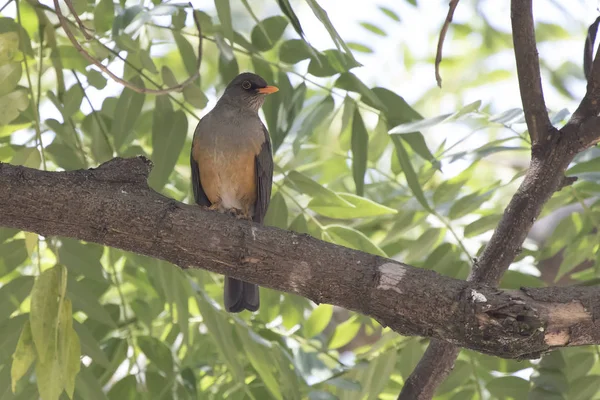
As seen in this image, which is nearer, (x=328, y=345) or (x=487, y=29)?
(x=328, y=345)

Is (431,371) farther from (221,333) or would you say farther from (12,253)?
(12,253)

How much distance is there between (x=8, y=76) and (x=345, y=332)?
90.5 inches

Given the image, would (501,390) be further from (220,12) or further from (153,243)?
(220,12)

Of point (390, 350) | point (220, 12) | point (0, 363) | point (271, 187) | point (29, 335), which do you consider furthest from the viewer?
point (271, 187)

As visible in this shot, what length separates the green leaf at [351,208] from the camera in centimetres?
392

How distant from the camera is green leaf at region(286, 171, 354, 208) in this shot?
4.00 metres

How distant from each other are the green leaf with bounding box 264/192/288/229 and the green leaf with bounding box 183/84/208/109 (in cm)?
63

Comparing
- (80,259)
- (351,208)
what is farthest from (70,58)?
(351,208)

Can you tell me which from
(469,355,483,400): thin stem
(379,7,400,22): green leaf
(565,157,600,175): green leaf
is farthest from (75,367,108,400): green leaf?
(379,7,400,22): green leaf

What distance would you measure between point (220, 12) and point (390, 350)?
1809 mm

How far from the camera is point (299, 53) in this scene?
169 inches

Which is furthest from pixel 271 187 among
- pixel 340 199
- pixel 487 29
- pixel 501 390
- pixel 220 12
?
pixel 487 29

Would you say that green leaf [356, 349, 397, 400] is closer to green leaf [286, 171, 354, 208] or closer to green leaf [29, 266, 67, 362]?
green leaf [286, 171, 354, 208]

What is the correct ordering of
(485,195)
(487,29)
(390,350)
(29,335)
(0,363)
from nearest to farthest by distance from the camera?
1. (29,335)
2. (0,363)
3. (390,350)
4. (485,195)
5. (487,29)
